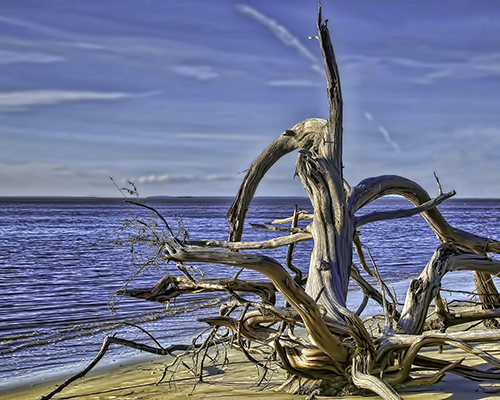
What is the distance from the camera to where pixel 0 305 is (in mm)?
11477

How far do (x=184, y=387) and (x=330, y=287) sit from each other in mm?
2065

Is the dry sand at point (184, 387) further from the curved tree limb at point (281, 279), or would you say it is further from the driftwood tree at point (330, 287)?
the curved tree limb at point (281, 279)

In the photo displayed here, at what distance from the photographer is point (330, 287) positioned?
15.5 ft

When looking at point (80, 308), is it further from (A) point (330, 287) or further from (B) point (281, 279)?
(B) point (281, 279)

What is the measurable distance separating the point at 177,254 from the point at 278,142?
267cm

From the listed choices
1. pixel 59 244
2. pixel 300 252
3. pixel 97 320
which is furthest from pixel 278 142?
pixel 59 244

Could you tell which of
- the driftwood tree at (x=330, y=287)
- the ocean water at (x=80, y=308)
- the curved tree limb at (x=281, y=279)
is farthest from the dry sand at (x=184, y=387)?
the curved tree limb at (x=281, y=279)

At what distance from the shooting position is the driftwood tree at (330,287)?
4.12 meters

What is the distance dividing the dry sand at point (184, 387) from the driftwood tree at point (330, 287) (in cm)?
17

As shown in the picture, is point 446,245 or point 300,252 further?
point 300,252

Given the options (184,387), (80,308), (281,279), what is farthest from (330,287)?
(80,308)

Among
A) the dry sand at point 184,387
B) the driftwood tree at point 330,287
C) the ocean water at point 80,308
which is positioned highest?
the driftwood tree at point 330,287

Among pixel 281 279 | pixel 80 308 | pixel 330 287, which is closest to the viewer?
pixel 281 279

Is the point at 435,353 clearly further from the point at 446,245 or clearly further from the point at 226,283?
the point at 226,283
